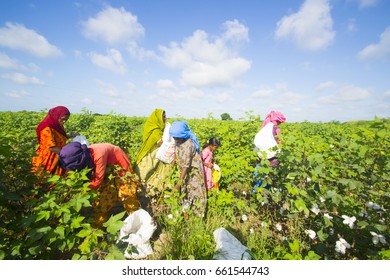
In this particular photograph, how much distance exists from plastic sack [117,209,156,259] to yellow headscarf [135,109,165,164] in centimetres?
140

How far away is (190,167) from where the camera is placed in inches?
136

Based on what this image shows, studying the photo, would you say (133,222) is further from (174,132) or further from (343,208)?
(343,208)

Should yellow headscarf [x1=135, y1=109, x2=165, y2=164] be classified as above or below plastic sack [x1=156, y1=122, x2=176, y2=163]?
above

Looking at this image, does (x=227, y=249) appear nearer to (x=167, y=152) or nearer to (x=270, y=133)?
(x=167, y=152)

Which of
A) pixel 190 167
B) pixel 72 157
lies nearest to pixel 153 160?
pixel 190 167

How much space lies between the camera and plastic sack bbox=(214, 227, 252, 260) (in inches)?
89.5

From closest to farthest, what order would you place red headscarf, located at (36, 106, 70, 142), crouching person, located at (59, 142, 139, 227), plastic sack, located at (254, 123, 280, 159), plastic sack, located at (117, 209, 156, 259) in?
plastic sack, located at (117, 209, 156, 259)
crouching person, located at (59, 142, 139, 227)
red headscarf, located at (36, 106, 70, 142)
plastic sack, located at (254, 123, 280, 159)

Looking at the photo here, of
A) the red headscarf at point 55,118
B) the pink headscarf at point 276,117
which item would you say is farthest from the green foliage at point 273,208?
the pink headscarf at point 276,117

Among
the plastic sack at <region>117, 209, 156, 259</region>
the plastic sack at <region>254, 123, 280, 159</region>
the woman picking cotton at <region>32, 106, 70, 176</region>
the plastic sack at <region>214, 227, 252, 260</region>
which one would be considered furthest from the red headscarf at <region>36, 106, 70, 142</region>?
the plastic sack at <region>254, 123, 280, 159</region>

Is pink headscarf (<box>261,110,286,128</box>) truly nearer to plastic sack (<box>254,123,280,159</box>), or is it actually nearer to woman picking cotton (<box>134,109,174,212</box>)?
plastic sack (<box>254,123,280,159</box>)

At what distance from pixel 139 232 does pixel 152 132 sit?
1830mm

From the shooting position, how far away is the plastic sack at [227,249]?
7.46 feet

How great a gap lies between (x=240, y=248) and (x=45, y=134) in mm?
3215

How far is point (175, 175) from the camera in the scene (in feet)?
12.1
